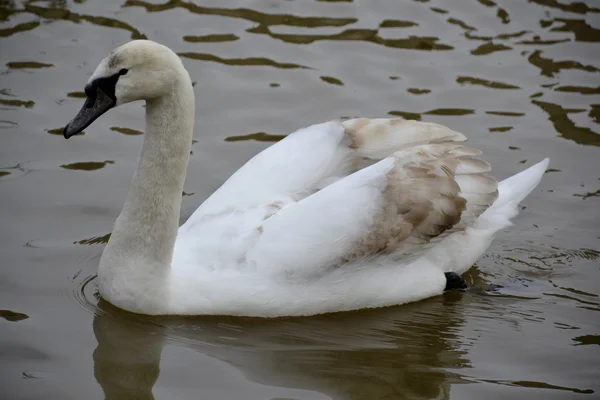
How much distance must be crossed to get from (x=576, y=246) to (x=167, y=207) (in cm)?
343

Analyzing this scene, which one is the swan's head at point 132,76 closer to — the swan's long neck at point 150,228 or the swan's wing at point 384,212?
the swan's long neck at point 150,228

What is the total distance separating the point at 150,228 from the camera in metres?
7.09

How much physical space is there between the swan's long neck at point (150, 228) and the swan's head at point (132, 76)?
0.21m

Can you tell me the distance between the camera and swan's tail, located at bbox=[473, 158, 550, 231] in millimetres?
8172

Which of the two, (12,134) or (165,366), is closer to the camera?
(165,366)

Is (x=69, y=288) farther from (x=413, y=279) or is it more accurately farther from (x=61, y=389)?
(x=413, y=279)

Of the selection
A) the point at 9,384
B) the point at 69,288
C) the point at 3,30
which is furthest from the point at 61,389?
the point at 3,30

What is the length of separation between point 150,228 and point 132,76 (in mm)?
1055

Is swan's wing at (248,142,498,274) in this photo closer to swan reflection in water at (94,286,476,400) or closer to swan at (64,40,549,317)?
swan at (64,40,549,317)

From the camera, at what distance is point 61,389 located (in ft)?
21.0

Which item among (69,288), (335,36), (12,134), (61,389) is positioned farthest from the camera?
(335,36)

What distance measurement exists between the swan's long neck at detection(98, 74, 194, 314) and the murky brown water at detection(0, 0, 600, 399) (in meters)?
0.22

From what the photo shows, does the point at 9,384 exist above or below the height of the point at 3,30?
below

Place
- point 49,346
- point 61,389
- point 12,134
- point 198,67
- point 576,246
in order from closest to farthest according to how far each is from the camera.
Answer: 1. point 61,389
2. point 49,346
3. point 576,246
4. point 12,134
5. point 198,67
